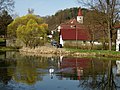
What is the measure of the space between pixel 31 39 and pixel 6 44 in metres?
14.9

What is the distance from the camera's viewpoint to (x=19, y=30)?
65.4m

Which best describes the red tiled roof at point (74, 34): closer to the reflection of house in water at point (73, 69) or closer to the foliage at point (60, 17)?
the reflection of house in water at point (73, 69)

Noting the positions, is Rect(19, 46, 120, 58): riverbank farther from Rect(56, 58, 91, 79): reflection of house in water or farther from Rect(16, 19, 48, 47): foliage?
Rect(56, 58, 91, 79): reflection of house in water

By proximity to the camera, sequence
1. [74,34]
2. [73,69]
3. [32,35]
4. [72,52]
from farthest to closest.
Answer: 1. [74,34]
2. [32,35]
3. [72,52]
4. [73,69]

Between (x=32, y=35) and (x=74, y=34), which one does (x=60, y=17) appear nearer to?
(x=74, y=34)

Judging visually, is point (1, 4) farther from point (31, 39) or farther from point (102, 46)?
point (102, 46)

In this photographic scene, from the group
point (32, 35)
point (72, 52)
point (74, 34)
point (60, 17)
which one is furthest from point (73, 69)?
point (60, 17)

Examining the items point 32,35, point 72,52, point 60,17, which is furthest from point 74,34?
point 60,17

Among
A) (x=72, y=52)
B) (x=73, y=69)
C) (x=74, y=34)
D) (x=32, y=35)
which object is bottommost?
(x=73, y=69)

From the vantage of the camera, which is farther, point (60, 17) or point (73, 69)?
point (60, 17)

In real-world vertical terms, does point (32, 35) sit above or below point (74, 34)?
below

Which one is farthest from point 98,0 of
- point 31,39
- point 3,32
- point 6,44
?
point 3,32

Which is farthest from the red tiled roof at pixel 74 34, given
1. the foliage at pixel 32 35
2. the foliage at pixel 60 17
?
the foliage at pixel 60 17

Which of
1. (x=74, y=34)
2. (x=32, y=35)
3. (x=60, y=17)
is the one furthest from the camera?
(x=60, y=17)
